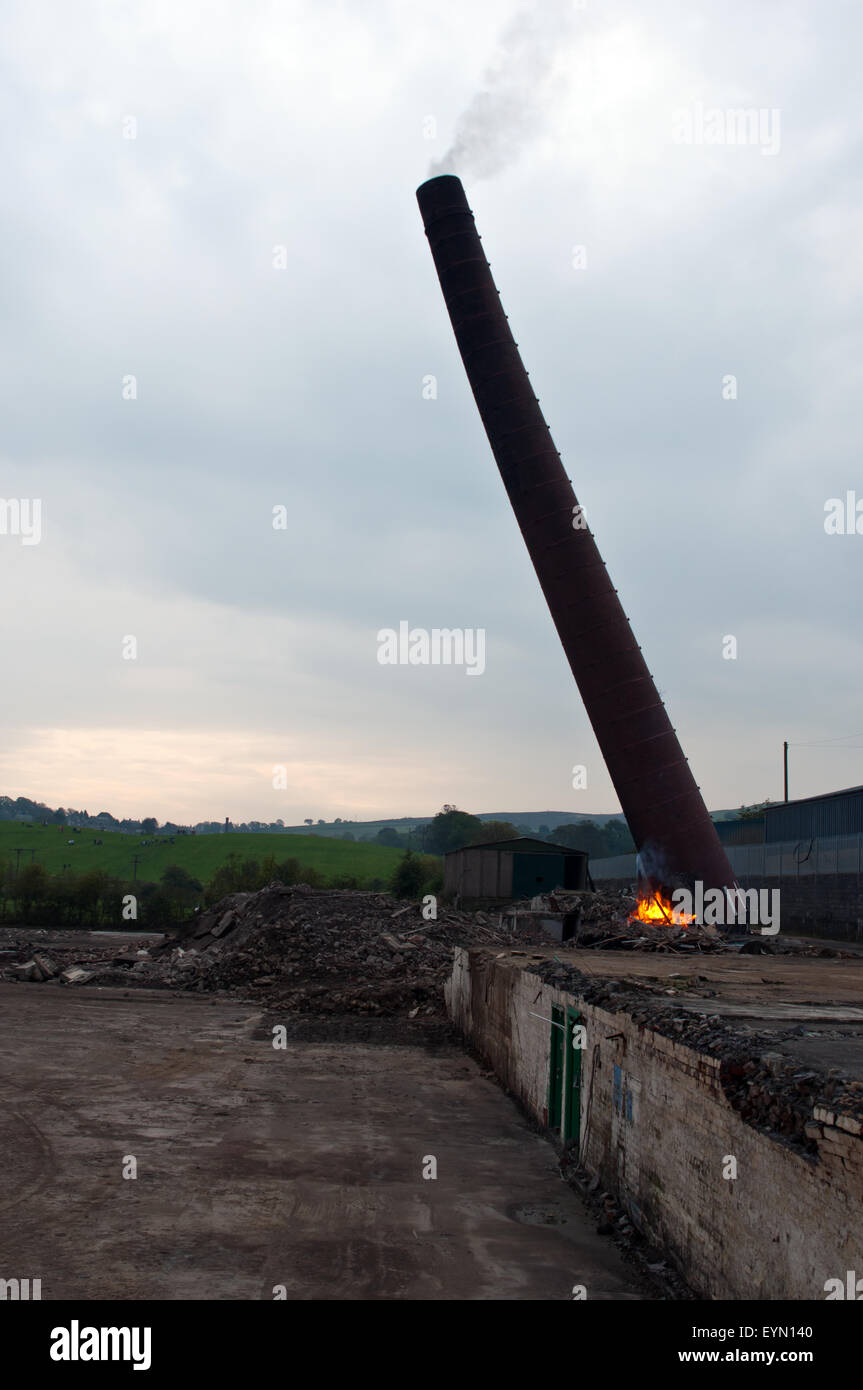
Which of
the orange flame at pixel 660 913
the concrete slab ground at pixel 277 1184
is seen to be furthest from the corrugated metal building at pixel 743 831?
the concrete slab ground at pixel 277 1184

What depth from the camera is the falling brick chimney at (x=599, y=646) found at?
88.6ft

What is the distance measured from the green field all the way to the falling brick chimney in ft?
238

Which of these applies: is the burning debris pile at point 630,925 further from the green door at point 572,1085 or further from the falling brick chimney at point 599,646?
the green door at point 572,1085

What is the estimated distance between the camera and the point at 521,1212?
1025 centimetres

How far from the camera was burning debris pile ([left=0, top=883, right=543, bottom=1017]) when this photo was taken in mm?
27062

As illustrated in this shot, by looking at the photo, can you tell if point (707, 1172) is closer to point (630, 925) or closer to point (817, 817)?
point (630, 925)

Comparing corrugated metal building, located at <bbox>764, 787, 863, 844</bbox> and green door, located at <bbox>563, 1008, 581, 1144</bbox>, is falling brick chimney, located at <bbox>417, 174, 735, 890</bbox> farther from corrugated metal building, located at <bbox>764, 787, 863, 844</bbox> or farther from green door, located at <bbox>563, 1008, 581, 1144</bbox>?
green door, located at <bbox>563, 1008, 581, 1144</bbox>

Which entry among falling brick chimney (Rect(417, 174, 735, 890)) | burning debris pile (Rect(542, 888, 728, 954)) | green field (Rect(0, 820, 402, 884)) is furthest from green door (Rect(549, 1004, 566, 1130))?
green field (Rect(0, 820, 402, 884))

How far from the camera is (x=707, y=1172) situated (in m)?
7.46

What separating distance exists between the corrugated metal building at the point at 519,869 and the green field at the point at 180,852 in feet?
180

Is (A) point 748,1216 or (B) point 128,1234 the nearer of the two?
(A) point 748,1216
